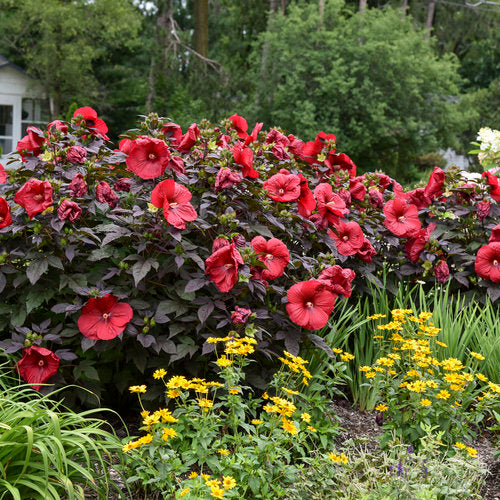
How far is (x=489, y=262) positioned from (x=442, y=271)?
233 mm

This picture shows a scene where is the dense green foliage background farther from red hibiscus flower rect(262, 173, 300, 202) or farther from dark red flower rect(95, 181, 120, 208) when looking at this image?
dark red flower rect(95, 181, 120, 208)

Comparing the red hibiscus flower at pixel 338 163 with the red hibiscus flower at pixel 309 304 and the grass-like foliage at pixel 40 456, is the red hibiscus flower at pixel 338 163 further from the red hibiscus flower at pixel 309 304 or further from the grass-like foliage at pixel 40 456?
the grass-like foliage at pixel 40 456

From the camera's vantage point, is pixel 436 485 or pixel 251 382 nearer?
pixel 436 485

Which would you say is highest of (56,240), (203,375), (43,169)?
(43,169)

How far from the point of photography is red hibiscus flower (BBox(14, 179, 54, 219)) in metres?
2.27

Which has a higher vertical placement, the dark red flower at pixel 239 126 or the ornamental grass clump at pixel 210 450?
the dark red flower at pixel 239 126

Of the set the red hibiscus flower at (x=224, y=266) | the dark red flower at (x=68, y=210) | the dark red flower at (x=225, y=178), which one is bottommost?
the red hibiscus flower at (x=224, y=266)

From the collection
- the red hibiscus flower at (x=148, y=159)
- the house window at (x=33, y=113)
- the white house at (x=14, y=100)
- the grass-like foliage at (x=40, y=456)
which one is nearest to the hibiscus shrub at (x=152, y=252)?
the red hibiscus flower at (x=148, y=159)

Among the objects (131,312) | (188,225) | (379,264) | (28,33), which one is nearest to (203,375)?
(131,312)

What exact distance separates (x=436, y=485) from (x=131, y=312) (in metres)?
1.17

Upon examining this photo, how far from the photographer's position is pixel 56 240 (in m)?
2.35

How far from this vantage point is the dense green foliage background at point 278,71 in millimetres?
14711

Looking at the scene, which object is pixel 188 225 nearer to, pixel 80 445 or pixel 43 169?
pixel 43 169

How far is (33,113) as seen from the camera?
73.6ft
